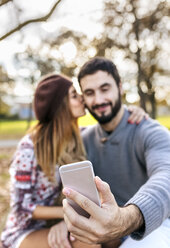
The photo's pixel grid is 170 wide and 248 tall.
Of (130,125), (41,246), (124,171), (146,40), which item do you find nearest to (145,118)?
(130,125)

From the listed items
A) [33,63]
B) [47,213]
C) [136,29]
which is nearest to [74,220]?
[47,213]

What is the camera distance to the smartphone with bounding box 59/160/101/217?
1229 mm

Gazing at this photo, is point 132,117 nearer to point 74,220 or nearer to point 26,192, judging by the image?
point 26,192

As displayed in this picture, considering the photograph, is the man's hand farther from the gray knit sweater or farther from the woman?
the woman

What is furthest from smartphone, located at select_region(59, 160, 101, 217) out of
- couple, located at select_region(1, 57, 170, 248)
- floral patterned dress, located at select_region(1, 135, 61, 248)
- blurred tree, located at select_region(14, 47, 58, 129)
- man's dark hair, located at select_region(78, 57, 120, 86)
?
blurred tree, located at select_region(14, 47, 58, 129)

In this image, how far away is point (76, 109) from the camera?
2.79 metres

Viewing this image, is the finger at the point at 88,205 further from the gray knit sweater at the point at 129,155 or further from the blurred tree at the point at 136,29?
the blurred tree at the point at 136,29

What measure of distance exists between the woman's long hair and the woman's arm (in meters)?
0.28

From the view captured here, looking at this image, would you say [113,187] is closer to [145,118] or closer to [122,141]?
[122,141]

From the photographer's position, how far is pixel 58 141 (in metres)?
2.61

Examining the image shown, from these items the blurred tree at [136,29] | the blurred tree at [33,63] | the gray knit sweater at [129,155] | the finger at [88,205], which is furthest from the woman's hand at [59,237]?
the blurred tree at [33,63]

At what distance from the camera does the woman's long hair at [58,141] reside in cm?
244

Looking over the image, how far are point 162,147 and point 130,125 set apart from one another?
609 mm

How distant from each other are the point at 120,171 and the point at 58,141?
658 millimetres
